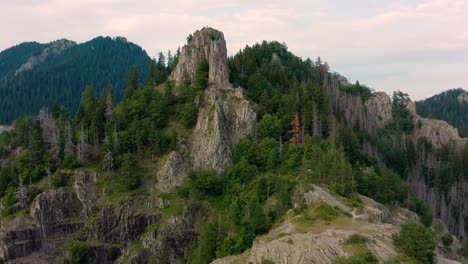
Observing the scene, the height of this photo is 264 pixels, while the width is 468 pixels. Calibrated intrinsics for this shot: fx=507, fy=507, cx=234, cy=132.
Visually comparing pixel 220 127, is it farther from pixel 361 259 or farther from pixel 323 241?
pixel 361 259

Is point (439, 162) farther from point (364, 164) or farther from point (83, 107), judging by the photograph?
point (83, 107)

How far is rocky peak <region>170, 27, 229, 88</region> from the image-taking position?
111 m

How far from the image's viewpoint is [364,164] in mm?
97000

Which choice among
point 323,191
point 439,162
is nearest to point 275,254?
point 323,191

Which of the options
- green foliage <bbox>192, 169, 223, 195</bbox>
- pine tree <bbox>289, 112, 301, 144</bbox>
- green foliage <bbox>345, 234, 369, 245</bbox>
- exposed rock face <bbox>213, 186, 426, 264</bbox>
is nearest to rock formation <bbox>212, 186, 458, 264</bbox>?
exposed rock face <bbox>213, 186, 426, 264</bbox>

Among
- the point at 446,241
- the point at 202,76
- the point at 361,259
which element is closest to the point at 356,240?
the point at 361,259

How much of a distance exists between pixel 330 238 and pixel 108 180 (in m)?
52.9

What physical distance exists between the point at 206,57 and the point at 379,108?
245 feet

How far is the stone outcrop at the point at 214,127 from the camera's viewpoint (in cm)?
9906

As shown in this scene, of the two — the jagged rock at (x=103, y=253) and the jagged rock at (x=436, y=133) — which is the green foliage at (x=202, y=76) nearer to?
the jagged rock at (x=103, y=253)

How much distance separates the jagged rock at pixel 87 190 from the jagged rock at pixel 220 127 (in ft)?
65.3

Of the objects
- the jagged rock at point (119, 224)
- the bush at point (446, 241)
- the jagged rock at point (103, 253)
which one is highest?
the jagged rock at point (119, 224)

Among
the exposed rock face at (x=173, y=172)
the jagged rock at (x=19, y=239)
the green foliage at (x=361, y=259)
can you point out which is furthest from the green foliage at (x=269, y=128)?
the jagged rock at (x=19, y=239)

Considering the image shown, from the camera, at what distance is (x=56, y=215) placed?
316ft
